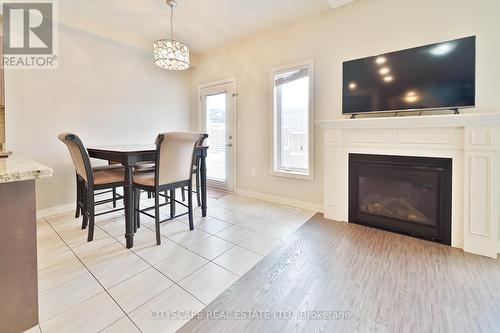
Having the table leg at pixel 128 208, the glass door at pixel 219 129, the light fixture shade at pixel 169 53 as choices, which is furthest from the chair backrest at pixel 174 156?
the glass door at pixel 219 129

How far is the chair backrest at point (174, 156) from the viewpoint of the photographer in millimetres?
2176

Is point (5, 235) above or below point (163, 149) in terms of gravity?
below

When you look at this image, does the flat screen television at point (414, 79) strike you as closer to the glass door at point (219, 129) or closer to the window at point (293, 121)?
the window at point (293, 121)

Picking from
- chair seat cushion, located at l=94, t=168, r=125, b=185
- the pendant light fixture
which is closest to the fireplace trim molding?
the pendant light fixture

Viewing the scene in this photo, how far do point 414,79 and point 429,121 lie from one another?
48 centimetres

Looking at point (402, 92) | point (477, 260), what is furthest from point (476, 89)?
point (477, 260)

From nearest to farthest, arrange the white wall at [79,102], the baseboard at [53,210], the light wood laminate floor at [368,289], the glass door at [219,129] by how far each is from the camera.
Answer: the light wood laminate floor at [368,289], the white wall at [79,102], the baseboard at [53,210], the glass door at [219,129]

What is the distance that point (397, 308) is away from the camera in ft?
4.60

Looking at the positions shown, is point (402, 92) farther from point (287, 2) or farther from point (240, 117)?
point (240, 117)

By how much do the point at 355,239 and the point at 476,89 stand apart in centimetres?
180

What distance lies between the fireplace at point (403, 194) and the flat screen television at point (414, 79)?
563 mm

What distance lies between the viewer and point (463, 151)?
2.09 metres

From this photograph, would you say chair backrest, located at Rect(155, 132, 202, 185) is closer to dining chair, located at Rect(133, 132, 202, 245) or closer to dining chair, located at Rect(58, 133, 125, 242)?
dining chair, located at Rect(133, 132, 202, 245)

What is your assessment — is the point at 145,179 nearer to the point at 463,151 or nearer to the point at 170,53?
the point at 170,53
